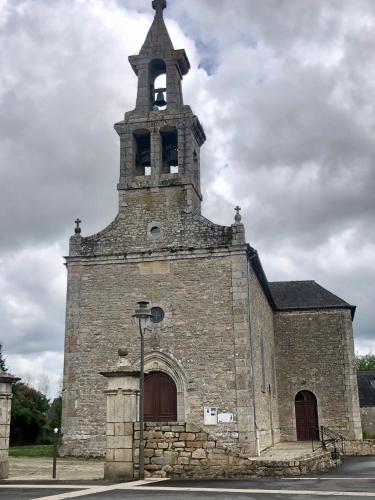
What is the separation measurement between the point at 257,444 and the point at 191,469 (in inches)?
266

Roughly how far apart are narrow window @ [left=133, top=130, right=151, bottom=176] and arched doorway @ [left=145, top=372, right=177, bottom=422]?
310 inches

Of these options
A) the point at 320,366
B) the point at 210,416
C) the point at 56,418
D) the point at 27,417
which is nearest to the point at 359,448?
the point at 320,366

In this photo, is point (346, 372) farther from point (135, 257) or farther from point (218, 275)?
point (135, 257)

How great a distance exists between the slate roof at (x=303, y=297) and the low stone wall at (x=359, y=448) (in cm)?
752

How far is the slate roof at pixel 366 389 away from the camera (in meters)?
36.5

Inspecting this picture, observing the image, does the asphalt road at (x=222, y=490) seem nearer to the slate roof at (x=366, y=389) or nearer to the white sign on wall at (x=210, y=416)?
the white sign on wall at (x=210, y=416)

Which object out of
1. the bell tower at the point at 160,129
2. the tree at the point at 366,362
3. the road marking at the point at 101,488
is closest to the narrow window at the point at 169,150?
the bell tower at the point at 160,129

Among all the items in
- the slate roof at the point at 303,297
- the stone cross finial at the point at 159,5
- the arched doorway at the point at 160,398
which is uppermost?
the stone cross finial at the point at 159,5

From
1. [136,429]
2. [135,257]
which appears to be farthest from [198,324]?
[136,429]

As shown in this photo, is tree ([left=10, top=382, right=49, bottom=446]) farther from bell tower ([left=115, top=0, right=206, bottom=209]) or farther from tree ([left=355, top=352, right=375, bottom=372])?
tree ([left=355, top=352, right=375, bottom=372])

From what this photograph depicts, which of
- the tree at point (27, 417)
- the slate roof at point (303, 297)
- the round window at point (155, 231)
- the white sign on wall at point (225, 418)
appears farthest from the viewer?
the tree at point (27, 417)

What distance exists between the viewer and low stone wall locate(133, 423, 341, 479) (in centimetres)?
1153

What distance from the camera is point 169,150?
22375 millimetres

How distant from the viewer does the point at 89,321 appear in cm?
1977
